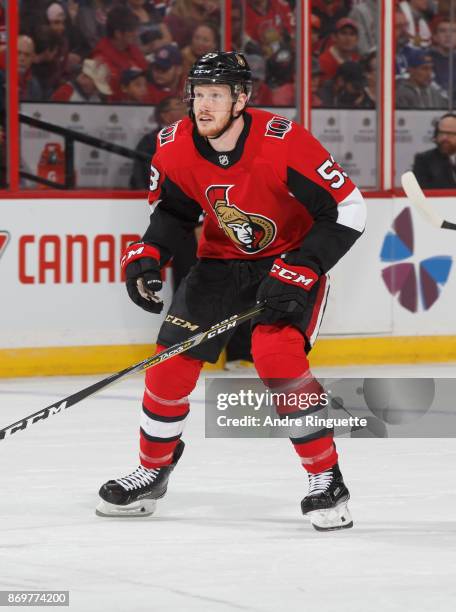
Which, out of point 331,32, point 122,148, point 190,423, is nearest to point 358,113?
point 331,32

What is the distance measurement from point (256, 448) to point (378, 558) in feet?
5.24

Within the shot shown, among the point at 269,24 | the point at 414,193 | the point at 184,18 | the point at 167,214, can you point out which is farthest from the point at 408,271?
the point at 167,214

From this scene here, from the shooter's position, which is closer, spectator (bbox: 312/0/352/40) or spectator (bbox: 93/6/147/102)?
spectator (bbox: 93/6/147/102)

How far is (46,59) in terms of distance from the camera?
21.3ft

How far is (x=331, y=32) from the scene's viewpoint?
282 inches

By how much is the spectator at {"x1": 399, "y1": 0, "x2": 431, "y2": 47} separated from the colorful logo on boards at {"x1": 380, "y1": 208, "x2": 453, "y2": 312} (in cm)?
80

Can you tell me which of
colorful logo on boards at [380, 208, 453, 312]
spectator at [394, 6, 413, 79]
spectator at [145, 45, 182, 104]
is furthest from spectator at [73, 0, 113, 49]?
colorful logo on boards at [380, 208, 453, 312]

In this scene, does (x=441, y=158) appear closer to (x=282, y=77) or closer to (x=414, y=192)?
(x=282, y=77)

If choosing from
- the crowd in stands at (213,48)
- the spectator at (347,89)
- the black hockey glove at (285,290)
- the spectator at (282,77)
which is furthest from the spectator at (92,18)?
the black hockey glove at (285,290)

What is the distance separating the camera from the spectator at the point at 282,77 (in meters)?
7.04

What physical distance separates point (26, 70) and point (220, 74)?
2.87 meters

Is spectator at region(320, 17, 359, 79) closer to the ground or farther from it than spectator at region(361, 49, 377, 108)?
farther from it

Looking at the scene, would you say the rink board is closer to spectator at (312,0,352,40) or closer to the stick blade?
spectator at (312,0,352,40)

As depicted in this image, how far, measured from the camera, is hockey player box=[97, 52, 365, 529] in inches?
146
